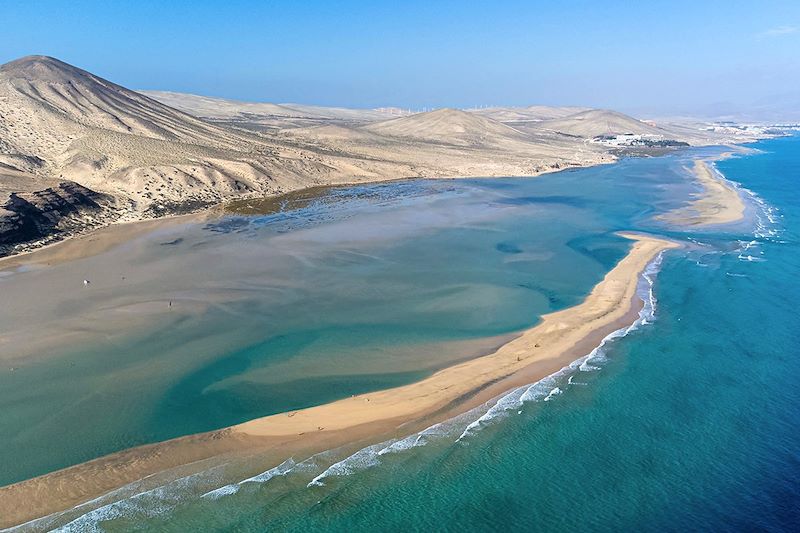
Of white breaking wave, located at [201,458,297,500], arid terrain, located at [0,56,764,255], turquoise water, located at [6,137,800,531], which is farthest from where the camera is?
arid terrain, located at [0,56,764,255]

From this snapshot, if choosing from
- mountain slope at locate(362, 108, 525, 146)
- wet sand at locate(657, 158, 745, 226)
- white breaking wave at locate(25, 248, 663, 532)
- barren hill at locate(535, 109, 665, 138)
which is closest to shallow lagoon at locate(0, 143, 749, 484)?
white breaking wave at locate(25, 248, 663, 532)

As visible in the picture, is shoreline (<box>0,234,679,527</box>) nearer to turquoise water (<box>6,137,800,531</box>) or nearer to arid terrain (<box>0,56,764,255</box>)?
turquoise water (<box>6,137,800,531</box>)

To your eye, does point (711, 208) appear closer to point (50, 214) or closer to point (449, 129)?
point (50, 214)

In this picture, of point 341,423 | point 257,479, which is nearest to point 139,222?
point 341,423

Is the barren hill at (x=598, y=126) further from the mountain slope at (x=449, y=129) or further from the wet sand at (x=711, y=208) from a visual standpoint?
the wet sand at (x=711, y=208)

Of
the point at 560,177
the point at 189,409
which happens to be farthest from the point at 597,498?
the point at 560,177

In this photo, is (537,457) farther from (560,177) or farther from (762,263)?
(560,177)
